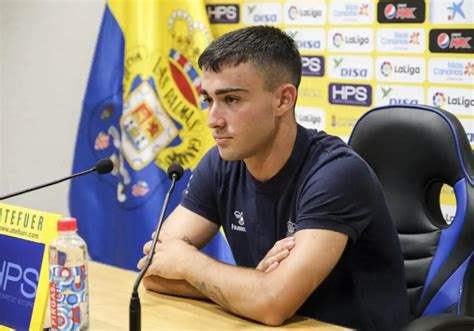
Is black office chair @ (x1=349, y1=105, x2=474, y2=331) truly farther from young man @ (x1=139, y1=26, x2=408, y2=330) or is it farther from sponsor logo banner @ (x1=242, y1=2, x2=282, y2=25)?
sponsor logo banner @ (x1=242, y1=2, x2=282, y2=25)

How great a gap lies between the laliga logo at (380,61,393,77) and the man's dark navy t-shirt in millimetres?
1166

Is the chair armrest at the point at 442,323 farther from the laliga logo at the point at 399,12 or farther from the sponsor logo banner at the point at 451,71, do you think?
the laliga logo at the point at 399,12

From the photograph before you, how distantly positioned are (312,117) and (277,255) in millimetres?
1704

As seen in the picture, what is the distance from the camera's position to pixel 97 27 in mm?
4262

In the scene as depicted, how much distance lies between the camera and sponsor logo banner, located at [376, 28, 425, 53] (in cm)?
318

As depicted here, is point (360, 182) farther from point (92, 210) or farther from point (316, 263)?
point (92, 210)

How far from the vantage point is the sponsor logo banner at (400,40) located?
318cm

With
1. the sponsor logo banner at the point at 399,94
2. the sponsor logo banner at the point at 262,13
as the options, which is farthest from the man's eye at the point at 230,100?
the sponsor logo banner at the point at 262,13

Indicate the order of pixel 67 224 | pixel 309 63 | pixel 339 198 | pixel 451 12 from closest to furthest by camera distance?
pixel 67 224, pixel 339 198, pixel 451 12, pixel 309 63

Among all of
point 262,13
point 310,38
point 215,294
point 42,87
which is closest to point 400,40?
point 310,38

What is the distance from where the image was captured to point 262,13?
3.69 m

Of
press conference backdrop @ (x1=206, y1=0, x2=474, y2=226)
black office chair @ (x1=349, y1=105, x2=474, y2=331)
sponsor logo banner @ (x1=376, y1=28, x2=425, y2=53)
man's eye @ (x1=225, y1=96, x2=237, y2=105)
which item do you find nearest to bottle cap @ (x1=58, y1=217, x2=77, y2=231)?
man's eye @ (x1=225, y1=96, x2=237, y2=105)

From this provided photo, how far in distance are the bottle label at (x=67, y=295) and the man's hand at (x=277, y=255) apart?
0.47 m

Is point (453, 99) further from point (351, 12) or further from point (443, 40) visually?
point (351, 12)
